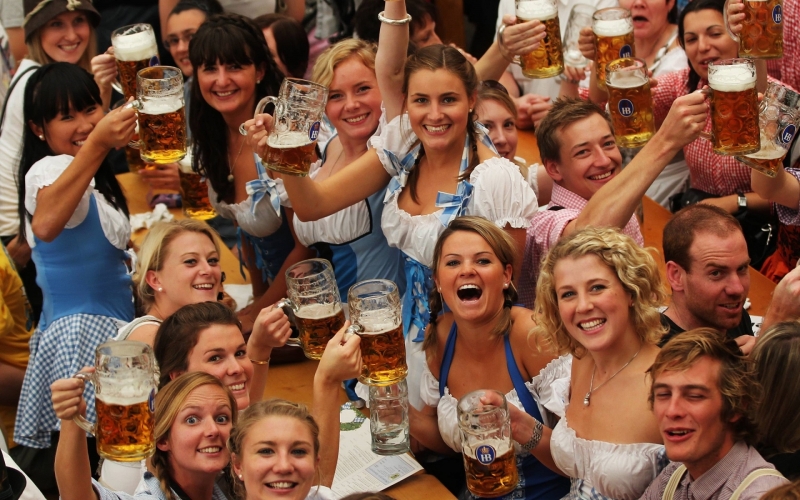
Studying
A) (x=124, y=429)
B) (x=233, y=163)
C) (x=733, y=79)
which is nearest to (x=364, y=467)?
(x=124, y=429)

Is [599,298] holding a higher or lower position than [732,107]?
lower

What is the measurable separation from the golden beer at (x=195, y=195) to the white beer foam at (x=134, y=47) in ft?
1.80

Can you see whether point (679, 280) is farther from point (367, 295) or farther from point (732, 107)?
point (367, 295)

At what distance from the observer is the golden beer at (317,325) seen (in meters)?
2.93

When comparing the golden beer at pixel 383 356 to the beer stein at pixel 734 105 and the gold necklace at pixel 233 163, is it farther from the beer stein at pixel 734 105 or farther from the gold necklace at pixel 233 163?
the gold necklace at pixel 233 163

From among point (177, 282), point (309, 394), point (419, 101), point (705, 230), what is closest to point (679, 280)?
point (705, 230)

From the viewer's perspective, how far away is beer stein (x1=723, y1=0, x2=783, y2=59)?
10.4 feet

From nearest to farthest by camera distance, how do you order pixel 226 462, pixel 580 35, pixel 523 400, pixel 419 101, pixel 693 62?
pixel 226 462 < pixel 523 400 < pixel 419 101 < pixel 580 35 < pixel 693 62

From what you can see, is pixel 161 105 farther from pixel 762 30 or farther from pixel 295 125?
pixel 762 30

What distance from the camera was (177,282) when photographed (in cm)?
348

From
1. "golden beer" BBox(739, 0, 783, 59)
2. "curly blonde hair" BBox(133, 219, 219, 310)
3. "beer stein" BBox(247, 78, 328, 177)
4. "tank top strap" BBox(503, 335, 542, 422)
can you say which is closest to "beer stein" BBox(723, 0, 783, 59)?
"golden beer" BBox(739, 0, 783, 59)

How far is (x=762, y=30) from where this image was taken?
319 cm

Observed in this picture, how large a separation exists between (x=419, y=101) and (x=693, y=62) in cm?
128

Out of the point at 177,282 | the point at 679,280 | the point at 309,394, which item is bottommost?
the point at 309,394
